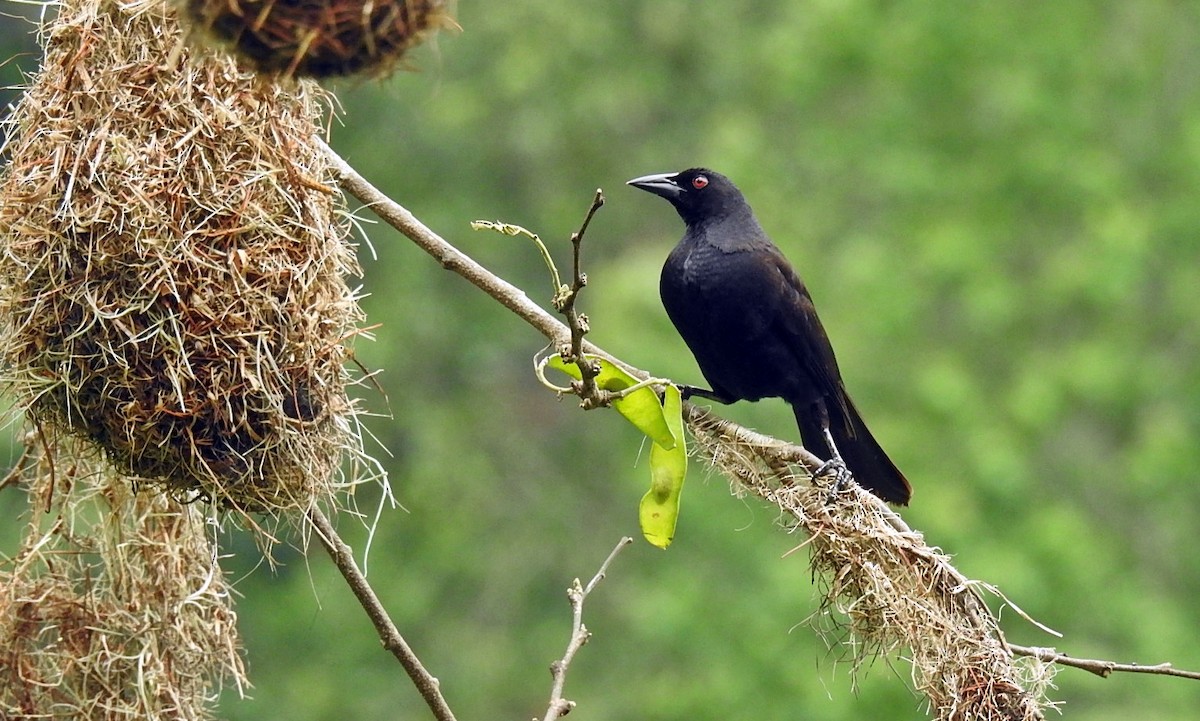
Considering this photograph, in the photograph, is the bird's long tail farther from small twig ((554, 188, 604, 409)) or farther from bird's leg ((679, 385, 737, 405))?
small twig ((554, 188, 604, 409))

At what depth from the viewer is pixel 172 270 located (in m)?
2.74

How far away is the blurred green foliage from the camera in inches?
364

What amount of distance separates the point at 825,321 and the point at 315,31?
8.30 metres

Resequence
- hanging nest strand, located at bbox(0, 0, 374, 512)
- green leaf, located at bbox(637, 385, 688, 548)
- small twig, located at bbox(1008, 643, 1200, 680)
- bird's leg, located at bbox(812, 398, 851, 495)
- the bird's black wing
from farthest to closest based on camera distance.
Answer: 1. the bird's black wing
2. bird's leg, located at bbox(812, 398, 851, 495)
3. green leaf, located at bbox(637, 385, 688, 548)
4. hanging nest strand, located at bbox(0, 0, 374, 512)
5. small twig, located at bbox(1008, 643, 1200, 680)

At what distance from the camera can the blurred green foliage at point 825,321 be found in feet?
30.4

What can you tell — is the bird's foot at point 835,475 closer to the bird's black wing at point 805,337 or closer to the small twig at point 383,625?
the bird's black wing at point 805,337

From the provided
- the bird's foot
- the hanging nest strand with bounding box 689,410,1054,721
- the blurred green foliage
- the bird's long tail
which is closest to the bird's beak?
the bird's long tail

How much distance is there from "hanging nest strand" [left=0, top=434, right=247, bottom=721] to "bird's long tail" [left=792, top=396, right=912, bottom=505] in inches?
73.7

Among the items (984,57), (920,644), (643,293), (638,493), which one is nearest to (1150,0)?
(984,57)

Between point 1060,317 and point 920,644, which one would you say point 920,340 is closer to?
point 1060,317

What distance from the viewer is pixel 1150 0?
1081 cm

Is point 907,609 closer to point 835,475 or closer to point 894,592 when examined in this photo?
point 894,592

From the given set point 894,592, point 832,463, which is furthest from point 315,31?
point 832,463

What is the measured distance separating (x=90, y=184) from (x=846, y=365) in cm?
739
